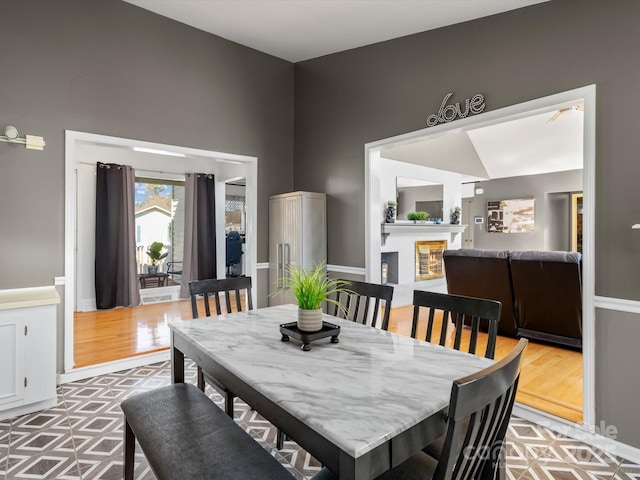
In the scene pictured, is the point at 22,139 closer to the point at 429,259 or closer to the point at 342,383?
the point at 342,383

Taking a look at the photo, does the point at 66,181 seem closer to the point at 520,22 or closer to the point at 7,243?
the point at 7,243

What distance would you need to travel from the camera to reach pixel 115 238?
5660mm

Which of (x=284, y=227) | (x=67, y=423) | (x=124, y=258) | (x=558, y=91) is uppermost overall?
(x=558, y=91)

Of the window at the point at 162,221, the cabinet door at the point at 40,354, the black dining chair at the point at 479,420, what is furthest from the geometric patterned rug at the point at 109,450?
the window at the point at 162,221

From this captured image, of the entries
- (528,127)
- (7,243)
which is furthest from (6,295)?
(528,127)

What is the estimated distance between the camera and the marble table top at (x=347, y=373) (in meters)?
1.01

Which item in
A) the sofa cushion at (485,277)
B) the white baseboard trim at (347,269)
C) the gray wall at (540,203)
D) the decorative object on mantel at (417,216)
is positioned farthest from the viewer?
the gray wall at (540,203)

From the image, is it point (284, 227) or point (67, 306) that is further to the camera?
point (284, 227)

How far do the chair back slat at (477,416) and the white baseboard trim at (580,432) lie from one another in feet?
5.51

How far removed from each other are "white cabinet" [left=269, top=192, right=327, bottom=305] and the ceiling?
1.55 m

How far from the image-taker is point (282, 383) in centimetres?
125

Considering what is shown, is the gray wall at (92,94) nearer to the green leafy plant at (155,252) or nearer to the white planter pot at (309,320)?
the white planter pot at (309,320)

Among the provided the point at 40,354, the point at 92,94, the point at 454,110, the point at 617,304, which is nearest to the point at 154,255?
the point at 92,94

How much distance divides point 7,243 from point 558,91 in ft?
13.2
